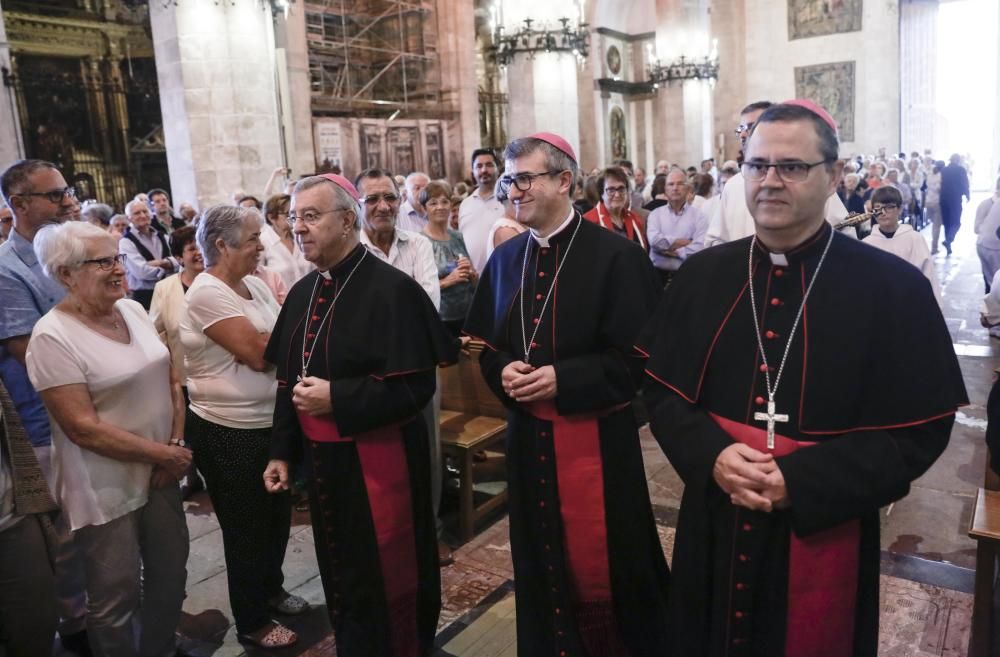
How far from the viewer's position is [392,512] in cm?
276

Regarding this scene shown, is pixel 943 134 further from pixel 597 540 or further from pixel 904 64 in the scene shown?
pixel 597 540

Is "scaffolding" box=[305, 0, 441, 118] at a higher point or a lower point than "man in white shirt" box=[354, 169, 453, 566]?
higher

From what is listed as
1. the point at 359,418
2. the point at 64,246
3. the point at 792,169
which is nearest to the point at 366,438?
the point at 359,418

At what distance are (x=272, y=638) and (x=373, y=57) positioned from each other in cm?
1584

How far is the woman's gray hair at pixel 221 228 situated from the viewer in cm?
296

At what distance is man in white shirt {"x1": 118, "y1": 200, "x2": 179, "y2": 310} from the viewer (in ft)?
21.2

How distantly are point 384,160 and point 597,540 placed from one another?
13.1 m

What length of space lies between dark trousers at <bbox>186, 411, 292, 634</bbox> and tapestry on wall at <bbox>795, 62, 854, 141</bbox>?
835 inches

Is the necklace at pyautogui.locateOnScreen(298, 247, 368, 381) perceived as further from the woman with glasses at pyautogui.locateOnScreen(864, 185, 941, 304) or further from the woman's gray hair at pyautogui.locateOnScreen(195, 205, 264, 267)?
the woman with glasses at pyautogui.locateOnScreen(864, 185, 941, 304)

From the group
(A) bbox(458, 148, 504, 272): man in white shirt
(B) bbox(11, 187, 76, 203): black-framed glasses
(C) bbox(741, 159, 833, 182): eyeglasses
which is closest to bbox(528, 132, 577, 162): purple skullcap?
(C) bbox(741, 159, 833, 182): eyeglasses

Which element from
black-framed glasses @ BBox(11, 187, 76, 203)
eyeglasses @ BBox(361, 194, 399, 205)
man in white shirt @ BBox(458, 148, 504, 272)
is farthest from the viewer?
man in white shirt @ BBox(458, 148, 504, 272)

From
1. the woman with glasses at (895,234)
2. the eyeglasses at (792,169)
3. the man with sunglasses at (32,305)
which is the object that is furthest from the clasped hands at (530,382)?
the woman with glasses at (895,234)

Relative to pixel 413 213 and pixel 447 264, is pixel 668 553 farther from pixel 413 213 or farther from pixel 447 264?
pixel 413 213

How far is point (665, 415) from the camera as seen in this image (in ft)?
6.73
